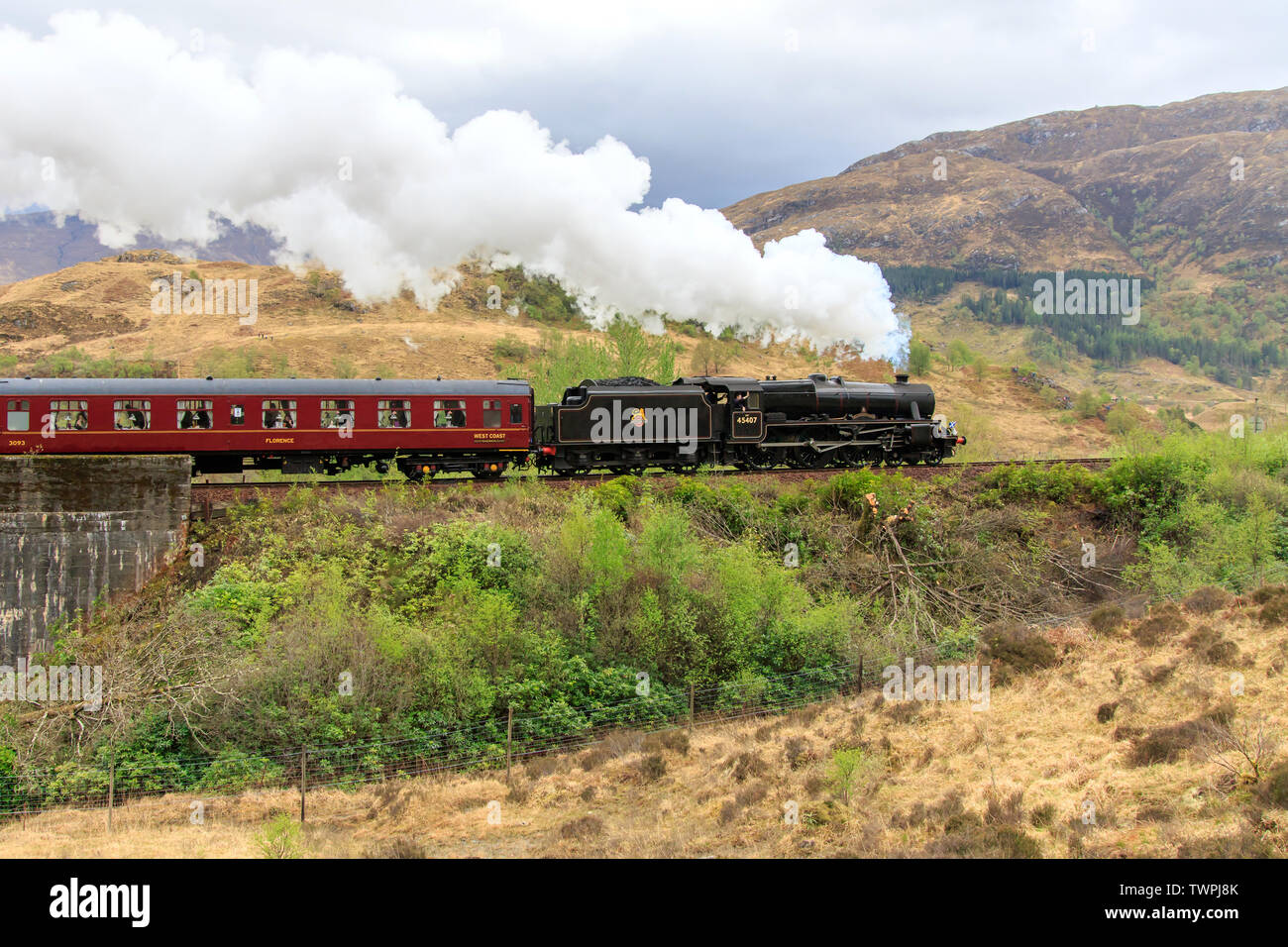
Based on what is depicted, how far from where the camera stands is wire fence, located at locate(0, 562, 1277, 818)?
14977 mm

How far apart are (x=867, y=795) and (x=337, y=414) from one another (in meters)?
16.5

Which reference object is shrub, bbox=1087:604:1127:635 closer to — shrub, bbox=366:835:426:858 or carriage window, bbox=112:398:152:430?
shrub, bbox=366:835:426:858

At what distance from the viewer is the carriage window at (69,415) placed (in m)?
21.1

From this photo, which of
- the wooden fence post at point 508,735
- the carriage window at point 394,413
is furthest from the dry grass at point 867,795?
the carriage window at point 394,413

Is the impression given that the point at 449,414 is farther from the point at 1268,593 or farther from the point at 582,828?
the point at 1268,593

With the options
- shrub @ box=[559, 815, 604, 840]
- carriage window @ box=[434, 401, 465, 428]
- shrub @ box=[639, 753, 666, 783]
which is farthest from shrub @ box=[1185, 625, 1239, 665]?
carriage window @ box=[434, 401, 465, 428]

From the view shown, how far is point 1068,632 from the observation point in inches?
848

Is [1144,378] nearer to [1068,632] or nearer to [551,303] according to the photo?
[551,303]

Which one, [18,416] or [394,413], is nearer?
[18,416]

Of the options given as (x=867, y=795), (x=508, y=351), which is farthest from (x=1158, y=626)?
(x=508, y=351)

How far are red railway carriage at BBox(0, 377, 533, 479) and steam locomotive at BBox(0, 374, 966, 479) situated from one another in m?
0.03

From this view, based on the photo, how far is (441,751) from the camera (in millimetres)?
17078
